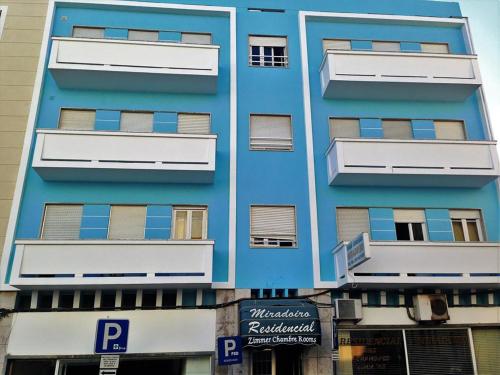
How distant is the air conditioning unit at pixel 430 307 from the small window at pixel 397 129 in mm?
4713

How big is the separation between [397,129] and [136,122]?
25.3 ft

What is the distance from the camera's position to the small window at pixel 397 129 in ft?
42.2

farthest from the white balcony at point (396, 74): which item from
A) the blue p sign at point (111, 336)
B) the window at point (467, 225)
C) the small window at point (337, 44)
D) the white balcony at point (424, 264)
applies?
the blue p sign at point (111, 336)

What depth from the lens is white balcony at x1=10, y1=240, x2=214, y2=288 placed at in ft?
32.4

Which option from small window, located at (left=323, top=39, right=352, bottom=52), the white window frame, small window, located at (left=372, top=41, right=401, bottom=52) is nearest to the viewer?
the white window frame

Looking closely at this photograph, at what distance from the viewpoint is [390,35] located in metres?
14.1

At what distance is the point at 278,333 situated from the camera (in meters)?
9.74

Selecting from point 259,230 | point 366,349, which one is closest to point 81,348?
point 259,230

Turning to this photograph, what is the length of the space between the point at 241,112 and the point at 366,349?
23.7ft

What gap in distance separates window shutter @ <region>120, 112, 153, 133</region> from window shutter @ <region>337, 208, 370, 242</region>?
591cm

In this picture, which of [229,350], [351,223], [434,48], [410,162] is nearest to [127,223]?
[229,350]

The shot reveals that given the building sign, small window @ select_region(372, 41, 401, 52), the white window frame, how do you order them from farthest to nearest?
1. small window @ select_region(372, 41, 401, 52)
2. the white window frame
3. the building sign

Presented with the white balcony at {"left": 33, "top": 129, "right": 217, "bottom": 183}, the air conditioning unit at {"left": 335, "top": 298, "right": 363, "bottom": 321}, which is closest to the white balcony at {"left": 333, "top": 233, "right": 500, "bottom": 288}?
the air conditioning unit at {"left": 335, "top": 298, "right": 363, "bottom": 321}

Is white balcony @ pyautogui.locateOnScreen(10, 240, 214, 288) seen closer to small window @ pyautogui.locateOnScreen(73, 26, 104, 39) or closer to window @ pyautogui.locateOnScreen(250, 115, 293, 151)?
window @ pyautogui.locateOnScreen(250, 115, 293, 151)
